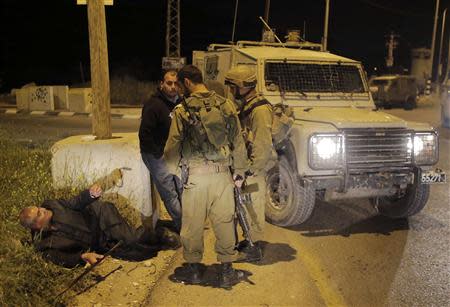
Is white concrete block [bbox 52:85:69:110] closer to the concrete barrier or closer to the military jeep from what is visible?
the concrete barrier

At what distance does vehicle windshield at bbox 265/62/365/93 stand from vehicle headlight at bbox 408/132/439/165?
4.32 feet

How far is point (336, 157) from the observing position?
5.03 m

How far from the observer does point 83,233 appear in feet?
13.8

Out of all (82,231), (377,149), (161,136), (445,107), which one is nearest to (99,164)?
(161,136)

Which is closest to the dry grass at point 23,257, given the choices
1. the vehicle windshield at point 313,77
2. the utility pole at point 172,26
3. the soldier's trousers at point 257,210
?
the soldier's trousers at point 257,210

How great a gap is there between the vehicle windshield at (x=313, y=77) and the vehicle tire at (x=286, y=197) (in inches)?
46.2

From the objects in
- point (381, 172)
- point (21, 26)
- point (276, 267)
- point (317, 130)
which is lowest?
point (276, 267)

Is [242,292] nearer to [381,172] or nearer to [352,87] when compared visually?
[381,172]

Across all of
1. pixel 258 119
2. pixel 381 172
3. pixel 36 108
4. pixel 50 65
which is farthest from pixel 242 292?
pixel 50 65

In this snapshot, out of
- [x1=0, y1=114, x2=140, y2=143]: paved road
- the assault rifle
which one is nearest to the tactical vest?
the assault rifle

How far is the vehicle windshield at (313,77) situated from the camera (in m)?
6.17

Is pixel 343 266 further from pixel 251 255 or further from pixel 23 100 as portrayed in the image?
pixel 23 100

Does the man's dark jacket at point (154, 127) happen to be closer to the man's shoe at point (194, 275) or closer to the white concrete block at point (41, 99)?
the man's shoe at point (194, 275)

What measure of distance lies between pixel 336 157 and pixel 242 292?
1794mm
